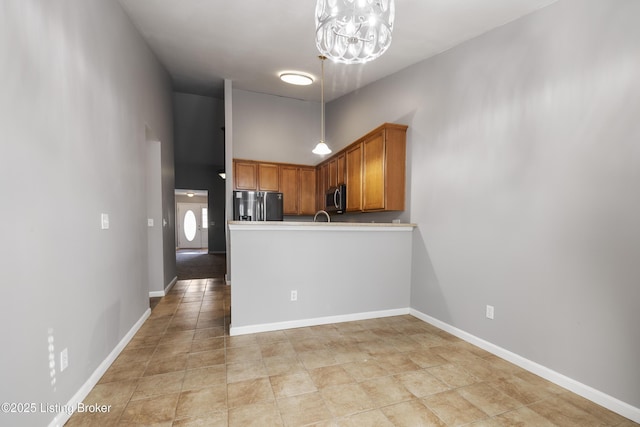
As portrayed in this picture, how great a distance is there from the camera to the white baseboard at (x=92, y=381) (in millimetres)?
1630

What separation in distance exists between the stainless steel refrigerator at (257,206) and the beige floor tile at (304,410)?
338cm

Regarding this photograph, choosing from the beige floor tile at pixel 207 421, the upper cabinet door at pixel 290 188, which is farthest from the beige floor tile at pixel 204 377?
the upper cabinet door at pixel 290 188

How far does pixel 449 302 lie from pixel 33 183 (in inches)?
136

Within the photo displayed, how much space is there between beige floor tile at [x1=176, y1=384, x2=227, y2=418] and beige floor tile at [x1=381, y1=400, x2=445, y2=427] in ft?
3.42

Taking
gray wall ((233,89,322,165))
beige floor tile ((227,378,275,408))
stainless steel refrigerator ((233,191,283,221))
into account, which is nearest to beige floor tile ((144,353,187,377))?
beige floor tile ((227,378,275,408))

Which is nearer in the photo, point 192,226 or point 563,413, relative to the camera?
point 563,413

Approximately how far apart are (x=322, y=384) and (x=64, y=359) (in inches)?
63.6

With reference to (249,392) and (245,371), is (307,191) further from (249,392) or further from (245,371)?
(249,392)

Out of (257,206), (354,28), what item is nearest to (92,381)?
(354,28)

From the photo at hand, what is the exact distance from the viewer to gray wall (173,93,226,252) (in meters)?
6.45

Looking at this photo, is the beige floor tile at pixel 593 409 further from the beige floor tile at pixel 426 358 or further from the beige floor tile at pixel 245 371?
the beige floor tile at pixel 245 371

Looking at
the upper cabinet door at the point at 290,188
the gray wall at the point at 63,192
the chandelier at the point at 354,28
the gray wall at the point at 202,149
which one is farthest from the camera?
the gray wall at the point at 202,149

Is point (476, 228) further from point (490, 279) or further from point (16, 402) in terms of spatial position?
point (16, 402)

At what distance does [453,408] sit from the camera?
6.02ft
